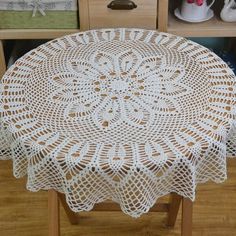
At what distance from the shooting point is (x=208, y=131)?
3.20ft

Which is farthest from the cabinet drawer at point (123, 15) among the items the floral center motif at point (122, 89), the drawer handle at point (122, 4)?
the floral center motif at point (122, 89)

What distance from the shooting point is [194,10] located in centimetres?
150

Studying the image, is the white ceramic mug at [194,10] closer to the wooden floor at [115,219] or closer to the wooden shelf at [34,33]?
the wooden shelf at [34,33]

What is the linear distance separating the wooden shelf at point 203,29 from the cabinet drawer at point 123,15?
0.26 ft

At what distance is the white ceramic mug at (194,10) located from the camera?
1492mm

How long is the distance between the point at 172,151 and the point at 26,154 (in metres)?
0.30

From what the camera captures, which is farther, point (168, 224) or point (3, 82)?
point (168, 224)

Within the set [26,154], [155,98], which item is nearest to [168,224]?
[155,98]

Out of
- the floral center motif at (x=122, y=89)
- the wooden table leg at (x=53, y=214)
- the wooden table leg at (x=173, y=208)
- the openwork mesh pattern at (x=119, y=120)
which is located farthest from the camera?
the wooden table leg at (x=173, y=208)

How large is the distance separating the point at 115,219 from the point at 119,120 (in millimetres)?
572

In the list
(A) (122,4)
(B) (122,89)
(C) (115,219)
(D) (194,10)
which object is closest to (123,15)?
(A) (122,4)

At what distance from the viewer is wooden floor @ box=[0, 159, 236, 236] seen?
4.80 feet

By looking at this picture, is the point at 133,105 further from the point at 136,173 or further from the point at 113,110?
the point at 136,173

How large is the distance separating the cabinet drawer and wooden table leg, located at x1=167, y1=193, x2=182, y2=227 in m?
0.52
